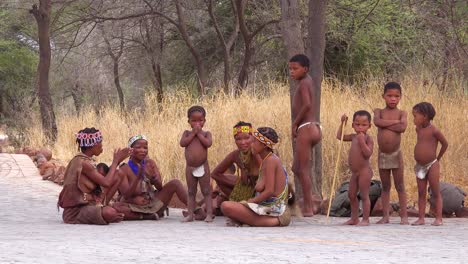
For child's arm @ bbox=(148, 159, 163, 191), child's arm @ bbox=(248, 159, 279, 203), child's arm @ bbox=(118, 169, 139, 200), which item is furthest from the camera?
child's arm @ bbox=(148, 159, 163, 191)

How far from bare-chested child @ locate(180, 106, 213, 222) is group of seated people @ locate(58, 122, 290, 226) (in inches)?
9.1

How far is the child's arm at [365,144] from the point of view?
26.2 ft

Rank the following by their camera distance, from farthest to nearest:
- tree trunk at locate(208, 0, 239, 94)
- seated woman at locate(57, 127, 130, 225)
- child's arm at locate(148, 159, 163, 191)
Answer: tree trunk at locate(208, 0, 239, 94) → child's arm at locate(148, 159, 163, 191) → seated woman at locate(57, 127, 130, 225)

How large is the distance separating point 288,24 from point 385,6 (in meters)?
10.9

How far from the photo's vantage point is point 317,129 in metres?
8.88

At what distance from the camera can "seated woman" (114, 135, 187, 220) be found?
8695mm

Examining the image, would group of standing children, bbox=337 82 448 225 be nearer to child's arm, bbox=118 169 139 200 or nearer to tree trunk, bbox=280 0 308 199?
tree trunk, bbox=280 0 308 199

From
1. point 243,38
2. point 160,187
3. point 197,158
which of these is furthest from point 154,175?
point 243,38

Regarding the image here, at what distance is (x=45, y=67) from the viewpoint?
829 inches

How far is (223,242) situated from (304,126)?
289cm

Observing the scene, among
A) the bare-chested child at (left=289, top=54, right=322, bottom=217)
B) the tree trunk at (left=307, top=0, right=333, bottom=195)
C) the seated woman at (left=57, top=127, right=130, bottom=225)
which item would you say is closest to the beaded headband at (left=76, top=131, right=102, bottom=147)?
the seated woman at (left=57, top=127, right=130, bottom=225)

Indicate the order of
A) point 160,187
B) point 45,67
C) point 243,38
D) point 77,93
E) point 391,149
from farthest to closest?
point 77,93 < point 243,38 < point 45,67 < point 160,187 < point 391,149

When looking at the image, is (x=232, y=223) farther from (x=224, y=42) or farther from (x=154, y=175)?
(x=224, y=42)

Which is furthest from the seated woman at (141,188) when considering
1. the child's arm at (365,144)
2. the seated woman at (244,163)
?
the child's arm at (365,144)
